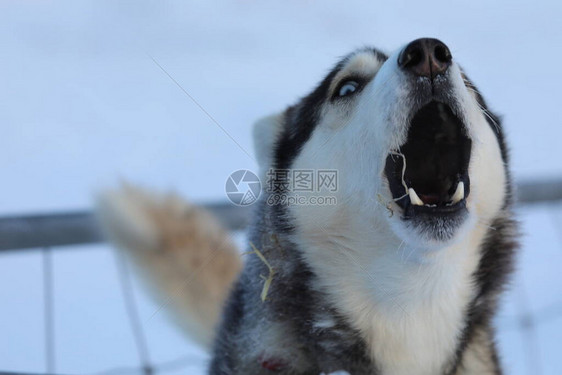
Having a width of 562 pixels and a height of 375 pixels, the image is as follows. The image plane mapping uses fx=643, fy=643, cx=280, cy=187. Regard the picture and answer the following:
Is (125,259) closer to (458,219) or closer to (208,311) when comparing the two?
(208,311)

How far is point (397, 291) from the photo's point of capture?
1.67 m

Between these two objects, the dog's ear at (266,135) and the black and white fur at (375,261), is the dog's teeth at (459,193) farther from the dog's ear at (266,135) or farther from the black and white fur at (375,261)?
the dog's ear at (266,135)

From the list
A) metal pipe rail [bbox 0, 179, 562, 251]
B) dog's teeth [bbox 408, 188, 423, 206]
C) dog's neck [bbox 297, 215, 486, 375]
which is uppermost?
dog's teeth [bbox 408, 188, 423, 206]

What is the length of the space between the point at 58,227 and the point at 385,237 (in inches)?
44.6

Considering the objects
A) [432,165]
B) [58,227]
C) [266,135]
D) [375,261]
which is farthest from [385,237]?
[58,227]

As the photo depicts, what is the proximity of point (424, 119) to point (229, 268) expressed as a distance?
1478 mm

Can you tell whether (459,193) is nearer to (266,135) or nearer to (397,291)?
(397,291)

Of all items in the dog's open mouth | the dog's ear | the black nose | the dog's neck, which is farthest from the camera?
the dog's ear

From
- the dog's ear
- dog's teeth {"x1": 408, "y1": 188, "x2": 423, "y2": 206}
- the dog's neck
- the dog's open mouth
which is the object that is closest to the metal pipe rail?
the dog's ear

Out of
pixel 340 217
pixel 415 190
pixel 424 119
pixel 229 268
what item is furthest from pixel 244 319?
pixel 229 268

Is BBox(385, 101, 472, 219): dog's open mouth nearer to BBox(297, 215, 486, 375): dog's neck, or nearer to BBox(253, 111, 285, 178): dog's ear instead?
BBox(297, 215, 486, 375): dog's neck

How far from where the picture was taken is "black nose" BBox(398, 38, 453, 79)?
1.43 metres

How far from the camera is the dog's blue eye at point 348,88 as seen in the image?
5.65 feet

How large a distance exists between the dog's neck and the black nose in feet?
1.29
